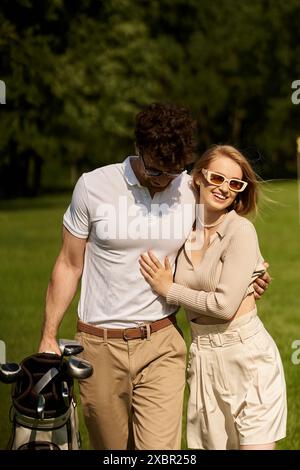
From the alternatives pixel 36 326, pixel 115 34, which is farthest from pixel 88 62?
pixel 36 326

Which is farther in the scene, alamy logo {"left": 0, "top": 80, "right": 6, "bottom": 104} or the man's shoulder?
alamy logo {"left": 0, "top": 80, "right": 6, "bottom": 104}

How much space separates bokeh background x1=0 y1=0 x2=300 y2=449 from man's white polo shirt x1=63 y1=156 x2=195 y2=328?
0.64 meters

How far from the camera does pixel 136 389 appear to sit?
5266 millimetres

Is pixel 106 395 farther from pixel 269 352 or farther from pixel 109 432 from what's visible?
pixel 269 352

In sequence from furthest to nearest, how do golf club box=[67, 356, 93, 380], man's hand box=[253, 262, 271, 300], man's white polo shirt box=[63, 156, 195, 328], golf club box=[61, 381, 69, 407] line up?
man's hand box=[253, 262, 271, 300] → man's white polo shirt box=[63, 156, 195, 328] → golf club box=[61, 381, 69, 407] → golf club box=[67, 356, 93, 380]


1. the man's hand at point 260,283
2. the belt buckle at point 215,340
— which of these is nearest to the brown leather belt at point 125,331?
the belt buckle at point 215,340

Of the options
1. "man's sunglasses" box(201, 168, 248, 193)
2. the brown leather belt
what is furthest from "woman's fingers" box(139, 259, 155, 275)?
"man's sunglasses" box(201, 168, 248, 193)

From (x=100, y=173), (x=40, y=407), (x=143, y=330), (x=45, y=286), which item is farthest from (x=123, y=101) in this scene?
(x=40, y=407)

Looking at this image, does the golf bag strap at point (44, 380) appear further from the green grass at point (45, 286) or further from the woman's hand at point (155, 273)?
the green grass at point (45, 286)

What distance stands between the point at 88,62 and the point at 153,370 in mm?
32541

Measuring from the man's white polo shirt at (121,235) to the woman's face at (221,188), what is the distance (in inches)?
4.7

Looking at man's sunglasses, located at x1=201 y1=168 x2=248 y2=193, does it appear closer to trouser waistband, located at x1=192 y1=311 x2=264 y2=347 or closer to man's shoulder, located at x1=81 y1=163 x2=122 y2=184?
man's shoulder, located at x1=81 y1=163 x2=122 y2=184

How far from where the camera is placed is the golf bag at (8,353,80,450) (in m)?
4.36

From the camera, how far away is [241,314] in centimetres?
518
